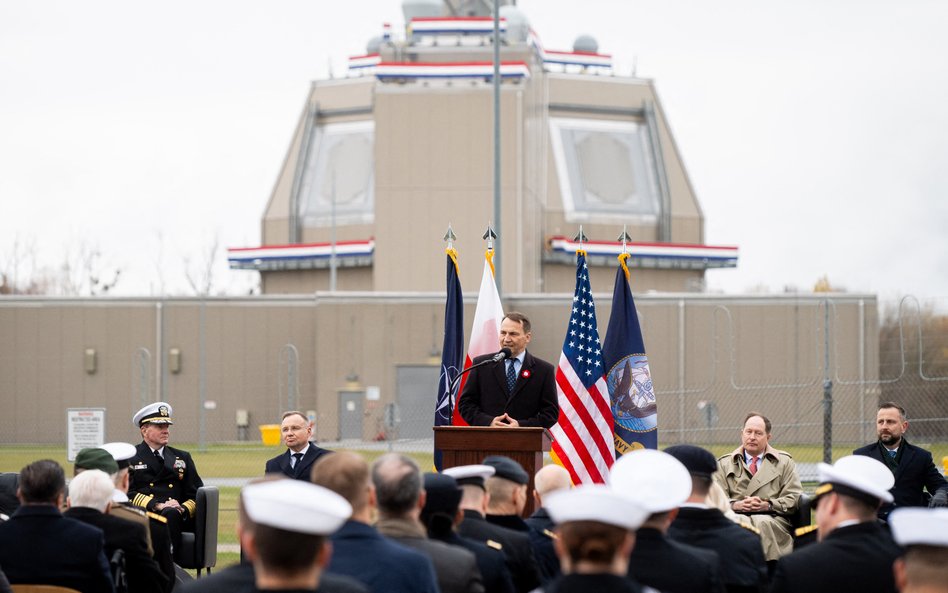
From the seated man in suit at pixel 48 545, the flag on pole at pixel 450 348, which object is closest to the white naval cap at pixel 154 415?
the flag on pole at pixel 450 348

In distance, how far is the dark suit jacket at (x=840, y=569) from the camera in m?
5.82

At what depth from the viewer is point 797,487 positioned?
10.9 meters

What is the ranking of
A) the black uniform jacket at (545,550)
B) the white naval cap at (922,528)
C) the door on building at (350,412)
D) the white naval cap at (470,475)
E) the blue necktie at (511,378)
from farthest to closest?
the door on building at (350,412), the blue necktie at (511,378), the black uniform jacket at (545,550), the white naval cap at (470,475), the white naval cap at (922,528)

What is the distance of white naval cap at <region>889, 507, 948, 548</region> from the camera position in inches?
181

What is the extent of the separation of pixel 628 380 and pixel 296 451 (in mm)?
3207

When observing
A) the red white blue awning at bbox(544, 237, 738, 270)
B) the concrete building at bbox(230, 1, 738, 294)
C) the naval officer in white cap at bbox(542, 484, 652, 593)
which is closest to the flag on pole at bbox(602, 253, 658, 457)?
the naval officer in white cap at bbox(542, 484, 652, 593)

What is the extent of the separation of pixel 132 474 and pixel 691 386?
30.1 m

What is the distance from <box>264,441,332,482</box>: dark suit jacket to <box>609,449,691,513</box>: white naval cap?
5869mm

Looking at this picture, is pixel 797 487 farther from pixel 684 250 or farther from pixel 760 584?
pixel 684 250

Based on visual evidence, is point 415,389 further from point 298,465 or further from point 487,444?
point 487,444

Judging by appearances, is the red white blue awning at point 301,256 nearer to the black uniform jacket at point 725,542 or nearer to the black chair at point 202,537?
the black chair at point 202,537

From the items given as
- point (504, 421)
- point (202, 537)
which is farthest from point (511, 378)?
point (202, 537)

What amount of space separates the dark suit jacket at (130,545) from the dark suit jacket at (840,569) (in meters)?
3.82

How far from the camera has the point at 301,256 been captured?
178ft
